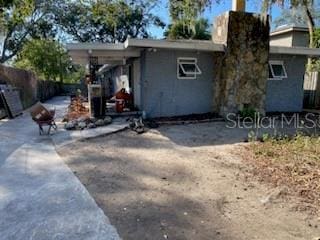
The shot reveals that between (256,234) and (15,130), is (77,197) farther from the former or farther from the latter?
(15,130)

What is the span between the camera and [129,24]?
29.0 meters

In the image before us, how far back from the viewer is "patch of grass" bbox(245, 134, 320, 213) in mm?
4590

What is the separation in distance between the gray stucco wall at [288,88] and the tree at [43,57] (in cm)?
2086

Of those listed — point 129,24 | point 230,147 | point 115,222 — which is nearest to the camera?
point 115,222

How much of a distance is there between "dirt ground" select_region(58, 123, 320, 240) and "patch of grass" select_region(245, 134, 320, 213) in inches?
10.8

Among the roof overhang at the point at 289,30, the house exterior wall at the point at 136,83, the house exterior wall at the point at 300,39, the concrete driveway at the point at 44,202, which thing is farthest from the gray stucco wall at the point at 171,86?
the house exterior wall at the point at 300,39

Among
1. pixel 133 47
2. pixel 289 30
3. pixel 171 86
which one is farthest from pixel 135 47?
pixel 289 30

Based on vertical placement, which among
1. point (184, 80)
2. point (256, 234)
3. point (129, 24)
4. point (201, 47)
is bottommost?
point (256, 234)

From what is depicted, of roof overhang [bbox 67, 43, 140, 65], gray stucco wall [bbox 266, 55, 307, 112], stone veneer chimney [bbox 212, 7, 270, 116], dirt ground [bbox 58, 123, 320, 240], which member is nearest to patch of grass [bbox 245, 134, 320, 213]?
dirt ground [bbox 58, 123, 320, 240]

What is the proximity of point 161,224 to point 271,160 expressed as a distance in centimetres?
318

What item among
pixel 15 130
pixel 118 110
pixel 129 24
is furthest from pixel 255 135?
pixel 129 24

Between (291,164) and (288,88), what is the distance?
25.2 feet

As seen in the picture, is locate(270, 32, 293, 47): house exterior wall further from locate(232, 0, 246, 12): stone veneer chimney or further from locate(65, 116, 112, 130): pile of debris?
locate(65, 116, 112, 130): pile of debris

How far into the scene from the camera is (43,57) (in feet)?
89.0
